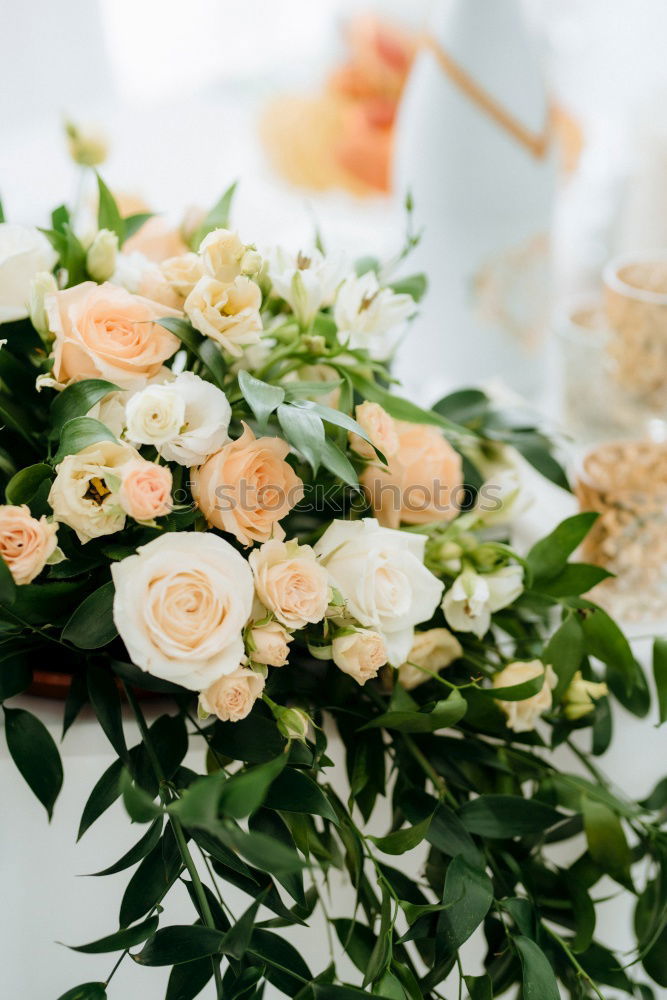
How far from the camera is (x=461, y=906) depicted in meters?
0.44

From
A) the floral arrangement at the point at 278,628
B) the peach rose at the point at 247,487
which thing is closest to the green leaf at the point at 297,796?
the floral arrangement at the point at 278,628

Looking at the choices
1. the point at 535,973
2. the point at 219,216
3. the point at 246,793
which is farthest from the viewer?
the point at 219,216

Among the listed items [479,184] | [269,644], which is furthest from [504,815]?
[479,184]

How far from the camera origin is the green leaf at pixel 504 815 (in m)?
0.48

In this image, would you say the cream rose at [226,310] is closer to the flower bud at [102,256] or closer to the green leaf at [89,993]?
the flower bud at [102,256]

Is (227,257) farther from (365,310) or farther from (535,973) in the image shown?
(535,973)

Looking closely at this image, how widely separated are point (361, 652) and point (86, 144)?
1.34 feet

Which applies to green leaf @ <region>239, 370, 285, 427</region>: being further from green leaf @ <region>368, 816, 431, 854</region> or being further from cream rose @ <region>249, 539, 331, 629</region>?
green leaf @ <region>368, 816, 431, 854</region>

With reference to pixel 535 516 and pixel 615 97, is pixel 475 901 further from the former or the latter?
pixel 615 97

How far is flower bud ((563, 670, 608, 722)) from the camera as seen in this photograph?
52 cm

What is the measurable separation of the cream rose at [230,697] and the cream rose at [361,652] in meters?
0.04

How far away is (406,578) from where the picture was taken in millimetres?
446

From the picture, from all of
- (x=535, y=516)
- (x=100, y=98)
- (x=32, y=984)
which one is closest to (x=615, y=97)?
(x=100, y=98)

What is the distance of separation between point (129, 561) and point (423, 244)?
2.05 feet
